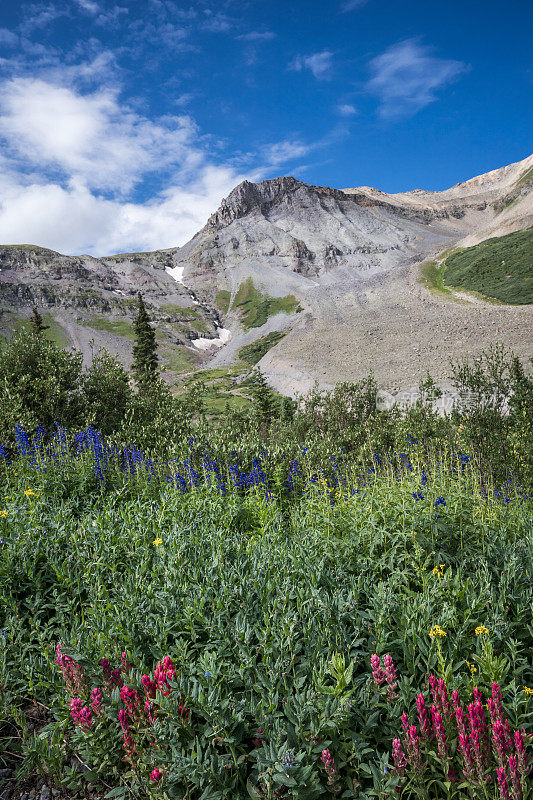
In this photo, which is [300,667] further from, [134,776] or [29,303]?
[29,303]

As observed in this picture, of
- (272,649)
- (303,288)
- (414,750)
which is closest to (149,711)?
(272,649)

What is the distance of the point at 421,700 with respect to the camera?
79.0 inches

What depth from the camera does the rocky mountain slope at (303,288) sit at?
40.0 meters

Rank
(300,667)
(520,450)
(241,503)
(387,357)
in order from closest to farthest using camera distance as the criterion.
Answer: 1. (300,667)
2. (241,503)
3. (520,450)
4. (387,357)

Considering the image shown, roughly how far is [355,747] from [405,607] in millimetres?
1098

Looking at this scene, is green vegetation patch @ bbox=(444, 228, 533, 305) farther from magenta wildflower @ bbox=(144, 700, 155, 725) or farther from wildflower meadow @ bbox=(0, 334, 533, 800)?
magenta wildflower @ bbox=(144, 700, 155, 725)

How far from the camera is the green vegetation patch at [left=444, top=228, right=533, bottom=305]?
177 feet

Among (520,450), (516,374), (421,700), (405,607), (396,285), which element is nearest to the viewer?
(421,700)

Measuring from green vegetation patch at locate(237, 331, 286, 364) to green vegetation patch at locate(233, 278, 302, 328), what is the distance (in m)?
14.9

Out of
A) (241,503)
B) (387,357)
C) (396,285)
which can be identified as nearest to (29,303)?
(396,285)

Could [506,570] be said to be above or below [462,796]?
above

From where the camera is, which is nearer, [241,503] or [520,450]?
[241,503]

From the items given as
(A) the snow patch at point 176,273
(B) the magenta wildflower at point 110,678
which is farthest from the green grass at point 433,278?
(A) the snow patch at point 176,273

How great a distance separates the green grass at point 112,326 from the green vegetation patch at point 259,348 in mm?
35637
